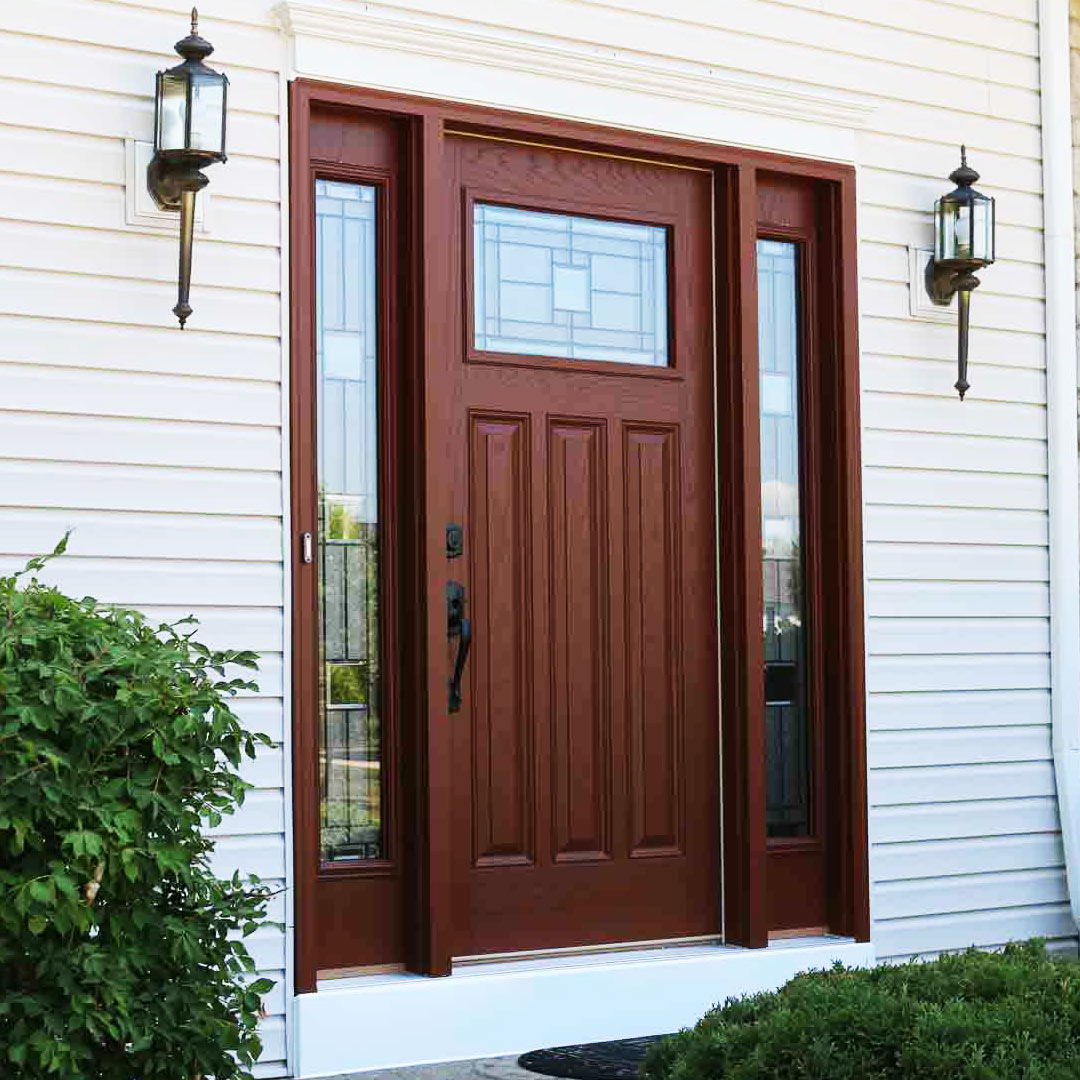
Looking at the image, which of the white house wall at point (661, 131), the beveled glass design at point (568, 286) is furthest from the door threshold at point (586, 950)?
the beveled glass design at point (568, 286)

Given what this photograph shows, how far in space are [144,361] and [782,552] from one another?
86.1 inches

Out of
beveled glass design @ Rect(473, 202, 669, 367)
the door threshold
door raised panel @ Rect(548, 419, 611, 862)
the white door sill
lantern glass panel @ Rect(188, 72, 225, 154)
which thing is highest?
lantern glass panel @ Rect(188, 72, 225, 154)

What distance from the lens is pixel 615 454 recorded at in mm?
5332

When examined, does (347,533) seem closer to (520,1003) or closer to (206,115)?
(206,115)

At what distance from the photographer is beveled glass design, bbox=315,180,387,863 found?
4.84 metres

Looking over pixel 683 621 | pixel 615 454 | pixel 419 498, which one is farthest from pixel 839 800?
pixel 419 498

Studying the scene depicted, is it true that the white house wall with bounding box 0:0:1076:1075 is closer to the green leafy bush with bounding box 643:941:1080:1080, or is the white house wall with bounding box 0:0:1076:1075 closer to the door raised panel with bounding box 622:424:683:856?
the door raised panel with bounding box 622:424:683:856

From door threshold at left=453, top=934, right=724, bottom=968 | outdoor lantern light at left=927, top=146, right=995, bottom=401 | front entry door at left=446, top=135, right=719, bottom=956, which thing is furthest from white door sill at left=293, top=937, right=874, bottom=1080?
outdoor lantern light at left=927, top=146, right=995, bottom=401

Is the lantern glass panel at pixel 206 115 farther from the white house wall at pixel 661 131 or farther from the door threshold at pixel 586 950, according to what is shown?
the door threshold at pixel 586 950

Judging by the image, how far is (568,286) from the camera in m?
5.30

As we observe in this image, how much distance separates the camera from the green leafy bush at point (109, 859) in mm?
3283

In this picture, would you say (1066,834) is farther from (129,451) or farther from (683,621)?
(129,451)

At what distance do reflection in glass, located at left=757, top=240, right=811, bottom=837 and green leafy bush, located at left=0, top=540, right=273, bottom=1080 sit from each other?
2.42 metres

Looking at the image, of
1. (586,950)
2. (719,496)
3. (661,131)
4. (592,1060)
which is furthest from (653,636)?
(661,131)
